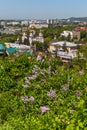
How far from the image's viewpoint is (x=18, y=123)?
4.16 m

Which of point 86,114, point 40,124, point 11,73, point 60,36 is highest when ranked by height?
point 86,114

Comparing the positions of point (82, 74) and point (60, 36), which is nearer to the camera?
point (82, 74)

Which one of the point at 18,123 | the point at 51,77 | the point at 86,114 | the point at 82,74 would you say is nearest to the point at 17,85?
the point at 51,77

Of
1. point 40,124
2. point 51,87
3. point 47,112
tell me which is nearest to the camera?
point 40,124

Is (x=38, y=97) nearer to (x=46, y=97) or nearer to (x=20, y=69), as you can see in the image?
(x=46, y=97)

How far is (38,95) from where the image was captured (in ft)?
16.4

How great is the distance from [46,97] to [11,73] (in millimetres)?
1594

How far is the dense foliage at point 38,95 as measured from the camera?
149 inches

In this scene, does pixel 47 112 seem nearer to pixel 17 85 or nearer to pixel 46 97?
pixel 46 97

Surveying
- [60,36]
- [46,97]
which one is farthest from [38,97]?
[60,36]

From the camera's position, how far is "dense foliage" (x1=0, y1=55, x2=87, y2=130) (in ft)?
12.4

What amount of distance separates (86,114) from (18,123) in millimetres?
1435

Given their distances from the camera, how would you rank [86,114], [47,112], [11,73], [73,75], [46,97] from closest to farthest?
[86,114] < [47,112] < [46,97] < [73,75] < [11,73]

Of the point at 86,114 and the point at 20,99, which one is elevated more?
the point at 86,114
